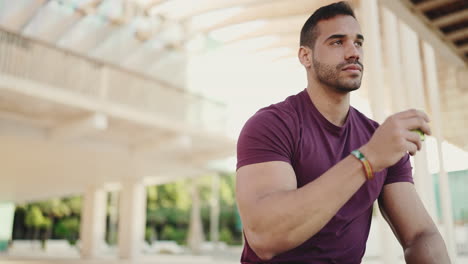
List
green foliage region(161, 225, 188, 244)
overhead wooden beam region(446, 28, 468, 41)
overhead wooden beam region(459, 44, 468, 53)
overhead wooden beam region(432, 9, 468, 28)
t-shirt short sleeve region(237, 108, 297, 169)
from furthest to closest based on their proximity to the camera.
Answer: green foliage region(161, 225, 188, 244), overhead wooden beam region(459, 44, 468, 53), overhead wooden beam region(446, 28, 468, 41), overhead wooden beam region(432, 9, 468, 28), t-shirt short sleeve region(237, 108, 297, 169)

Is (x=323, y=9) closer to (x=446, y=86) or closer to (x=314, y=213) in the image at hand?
(x=314, y=213)

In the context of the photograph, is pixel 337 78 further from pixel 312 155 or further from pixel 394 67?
pixel 394 67

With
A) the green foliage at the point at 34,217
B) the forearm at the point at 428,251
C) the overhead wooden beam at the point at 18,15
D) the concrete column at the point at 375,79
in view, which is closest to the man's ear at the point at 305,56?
the forearm at the point at 428,251

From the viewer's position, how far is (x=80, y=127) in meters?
11.4

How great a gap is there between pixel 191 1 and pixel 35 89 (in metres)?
4.63

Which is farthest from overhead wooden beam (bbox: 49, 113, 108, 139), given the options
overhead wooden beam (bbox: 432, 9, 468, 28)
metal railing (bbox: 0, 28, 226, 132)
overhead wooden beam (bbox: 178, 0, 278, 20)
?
overhead wooden beam (bbox: 432, 9, 468, 28)

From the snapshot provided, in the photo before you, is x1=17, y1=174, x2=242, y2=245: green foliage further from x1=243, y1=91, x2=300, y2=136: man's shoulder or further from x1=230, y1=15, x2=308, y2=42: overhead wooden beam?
x1=243, y1=91, x2=300, y2=136: man's shoulder

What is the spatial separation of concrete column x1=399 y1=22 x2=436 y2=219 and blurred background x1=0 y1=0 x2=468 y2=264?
2 cm

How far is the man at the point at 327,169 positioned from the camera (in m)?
Answer: 1.09

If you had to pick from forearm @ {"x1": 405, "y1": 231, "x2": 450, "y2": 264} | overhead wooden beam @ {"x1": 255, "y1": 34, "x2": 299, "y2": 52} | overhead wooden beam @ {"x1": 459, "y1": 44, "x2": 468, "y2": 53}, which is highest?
overhead wooden beam @ {"x1": 255, "y1": 34, "x2": 299, "y2": 52}

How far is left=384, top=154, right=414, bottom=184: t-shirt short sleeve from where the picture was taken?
1554 mm

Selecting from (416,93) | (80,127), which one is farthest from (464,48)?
(80,127)

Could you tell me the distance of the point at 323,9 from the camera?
1.50 meters

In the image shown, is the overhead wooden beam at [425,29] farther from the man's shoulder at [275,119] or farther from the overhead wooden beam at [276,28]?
the man's shoulder at [275,119]
